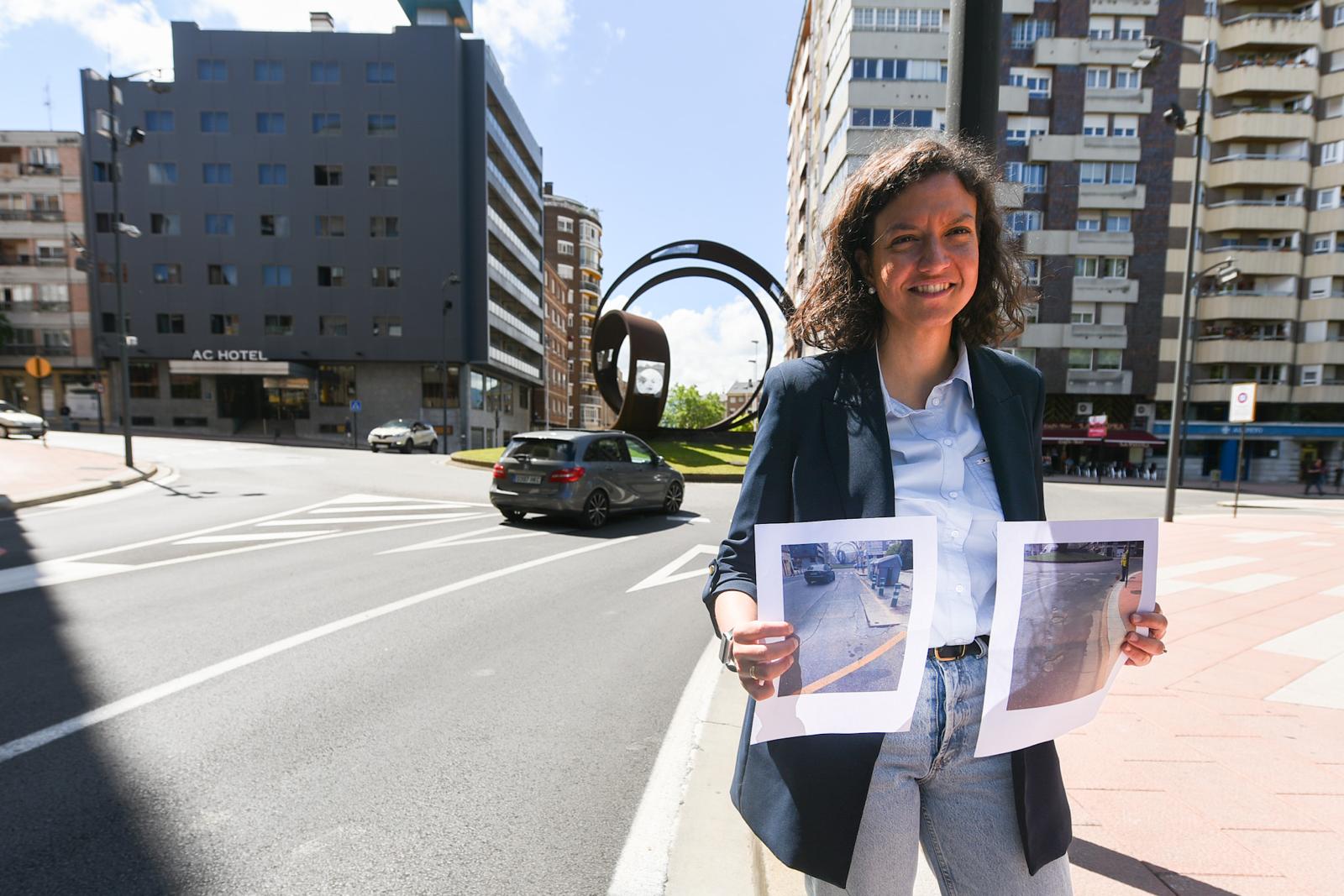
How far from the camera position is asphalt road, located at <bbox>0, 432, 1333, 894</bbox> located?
2.60 m

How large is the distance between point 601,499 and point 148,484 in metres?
11.6

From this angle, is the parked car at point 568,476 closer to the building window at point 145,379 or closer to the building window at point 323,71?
the building window at point 323,71

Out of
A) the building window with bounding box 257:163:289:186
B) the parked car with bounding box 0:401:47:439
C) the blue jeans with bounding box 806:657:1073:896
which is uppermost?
the building window with bounding box 257:163:289:186

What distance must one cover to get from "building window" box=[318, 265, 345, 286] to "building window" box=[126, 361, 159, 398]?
12.5 m

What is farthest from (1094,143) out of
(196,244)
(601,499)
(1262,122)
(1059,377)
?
(196,244)

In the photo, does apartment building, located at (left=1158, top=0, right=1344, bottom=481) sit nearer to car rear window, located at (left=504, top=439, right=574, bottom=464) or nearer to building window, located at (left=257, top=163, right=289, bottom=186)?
car rear window, located at (left=504, top=439, right=574, bottom=464)

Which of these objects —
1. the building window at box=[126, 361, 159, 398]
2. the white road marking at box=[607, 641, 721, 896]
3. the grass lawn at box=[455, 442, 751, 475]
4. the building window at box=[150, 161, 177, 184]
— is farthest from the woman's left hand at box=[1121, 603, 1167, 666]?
the building window at box=[150, 161, 177, 184]

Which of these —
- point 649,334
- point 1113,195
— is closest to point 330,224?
point 649,334

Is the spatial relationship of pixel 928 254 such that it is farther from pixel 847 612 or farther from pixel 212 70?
pixel 212 70

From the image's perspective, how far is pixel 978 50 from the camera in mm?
2504

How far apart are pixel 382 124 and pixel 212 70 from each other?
11438 millimetres

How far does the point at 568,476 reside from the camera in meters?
10.8

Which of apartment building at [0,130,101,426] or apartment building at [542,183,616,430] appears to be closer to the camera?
apartment building at [0,130,101,426]

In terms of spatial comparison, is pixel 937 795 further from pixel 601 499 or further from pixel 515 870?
pixel 601 499
